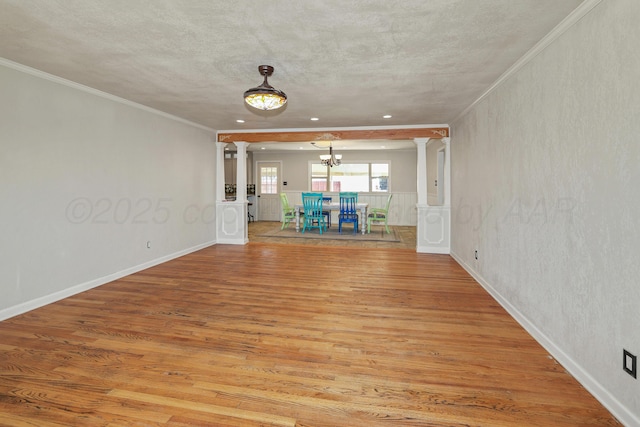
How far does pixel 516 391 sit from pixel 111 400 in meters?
2.29

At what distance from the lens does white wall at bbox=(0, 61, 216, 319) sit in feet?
9.14

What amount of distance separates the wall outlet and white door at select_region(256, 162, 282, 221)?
9330 millimetres

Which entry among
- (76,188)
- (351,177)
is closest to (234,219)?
(76,188)

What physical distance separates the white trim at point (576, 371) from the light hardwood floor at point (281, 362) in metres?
0.05

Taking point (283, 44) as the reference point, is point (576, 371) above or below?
below

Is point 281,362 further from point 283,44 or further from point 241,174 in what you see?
point 241,174

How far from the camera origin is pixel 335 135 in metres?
5.75

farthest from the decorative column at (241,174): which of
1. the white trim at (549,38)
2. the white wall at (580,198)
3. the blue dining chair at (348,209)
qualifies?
the white wall at (580,198)

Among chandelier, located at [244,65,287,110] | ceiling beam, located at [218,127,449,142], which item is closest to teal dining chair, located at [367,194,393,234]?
ceiling beam, located at [218,127,449,142]

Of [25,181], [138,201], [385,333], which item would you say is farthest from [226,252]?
[385,333]

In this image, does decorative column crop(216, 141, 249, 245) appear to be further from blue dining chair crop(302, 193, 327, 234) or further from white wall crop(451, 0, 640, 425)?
white wall crop(451, 0, 640, 425)

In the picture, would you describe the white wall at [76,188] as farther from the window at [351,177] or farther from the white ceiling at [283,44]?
the window at [351,177]

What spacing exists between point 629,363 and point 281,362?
6.19 ft

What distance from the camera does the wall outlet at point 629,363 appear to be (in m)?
1.46
